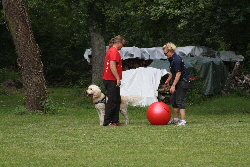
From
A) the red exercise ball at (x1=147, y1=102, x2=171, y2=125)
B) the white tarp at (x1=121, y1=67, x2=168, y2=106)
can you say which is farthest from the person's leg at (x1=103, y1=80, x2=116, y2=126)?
the white tarp at (x1=121, y1=67, x2=168, y2=106)

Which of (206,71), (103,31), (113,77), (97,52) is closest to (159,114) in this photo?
(113,77)

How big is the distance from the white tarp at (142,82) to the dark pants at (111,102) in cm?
771

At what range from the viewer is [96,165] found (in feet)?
22.9

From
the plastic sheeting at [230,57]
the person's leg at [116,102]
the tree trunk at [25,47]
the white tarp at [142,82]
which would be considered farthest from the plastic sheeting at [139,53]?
the person's leg at [116,102]

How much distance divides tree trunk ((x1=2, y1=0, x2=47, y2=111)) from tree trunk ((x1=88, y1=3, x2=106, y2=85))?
25.5ft

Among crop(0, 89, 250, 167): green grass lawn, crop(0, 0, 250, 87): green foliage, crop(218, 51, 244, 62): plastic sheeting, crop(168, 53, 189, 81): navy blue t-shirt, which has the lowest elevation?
crop(0, 89, 250, 167): green grass lawn

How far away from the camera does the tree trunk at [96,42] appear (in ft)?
79.4

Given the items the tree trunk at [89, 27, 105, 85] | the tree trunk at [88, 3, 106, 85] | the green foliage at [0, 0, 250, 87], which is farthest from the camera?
the tree trunk at [89, 27, 105, 85]

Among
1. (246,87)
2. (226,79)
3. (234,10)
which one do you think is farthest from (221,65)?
(234,10)

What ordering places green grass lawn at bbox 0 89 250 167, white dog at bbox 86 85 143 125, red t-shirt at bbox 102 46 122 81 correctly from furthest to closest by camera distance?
1. white dog at bbox 86 85 143 125
2. red t-shirt at bbox 102 46 122 81
3. green grass lawn at bbox 0 89 250 167

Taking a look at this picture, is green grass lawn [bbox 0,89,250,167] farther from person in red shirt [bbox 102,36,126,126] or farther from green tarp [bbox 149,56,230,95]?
green tarp [bbox 149,56,230,95]

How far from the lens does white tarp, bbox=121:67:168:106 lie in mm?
20312

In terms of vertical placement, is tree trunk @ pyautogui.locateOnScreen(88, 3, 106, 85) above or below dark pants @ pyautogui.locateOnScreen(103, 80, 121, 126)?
above

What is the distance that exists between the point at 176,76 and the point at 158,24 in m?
16.9
